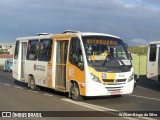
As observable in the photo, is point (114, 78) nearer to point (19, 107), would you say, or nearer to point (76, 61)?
point (76, 61)

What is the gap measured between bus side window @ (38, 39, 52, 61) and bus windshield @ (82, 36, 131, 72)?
2754 millimetres

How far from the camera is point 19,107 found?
1326 centimetres

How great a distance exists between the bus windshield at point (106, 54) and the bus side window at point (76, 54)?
0.94 feet

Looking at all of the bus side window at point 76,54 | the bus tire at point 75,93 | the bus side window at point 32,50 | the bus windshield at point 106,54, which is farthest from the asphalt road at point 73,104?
the bus side window at point 32,50

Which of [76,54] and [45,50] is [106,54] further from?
[45,50]

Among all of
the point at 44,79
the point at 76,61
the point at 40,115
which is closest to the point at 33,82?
the point at 44,79

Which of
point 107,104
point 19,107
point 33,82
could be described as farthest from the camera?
point 33,82

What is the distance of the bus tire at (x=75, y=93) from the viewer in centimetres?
1524

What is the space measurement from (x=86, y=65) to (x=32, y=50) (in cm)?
576

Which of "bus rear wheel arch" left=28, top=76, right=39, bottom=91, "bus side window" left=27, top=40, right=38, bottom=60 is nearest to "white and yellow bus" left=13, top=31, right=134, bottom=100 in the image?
"bus side window" left=27, top=40, right=38, bottom=60

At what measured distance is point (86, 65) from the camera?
1477cm

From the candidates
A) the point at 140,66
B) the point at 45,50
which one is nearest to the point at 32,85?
the point at 45,50

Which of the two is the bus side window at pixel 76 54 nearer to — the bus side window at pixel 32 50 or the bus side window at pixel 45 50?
the bus side window at pixel 45 50

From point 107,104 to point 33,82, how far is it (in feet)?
20.8
